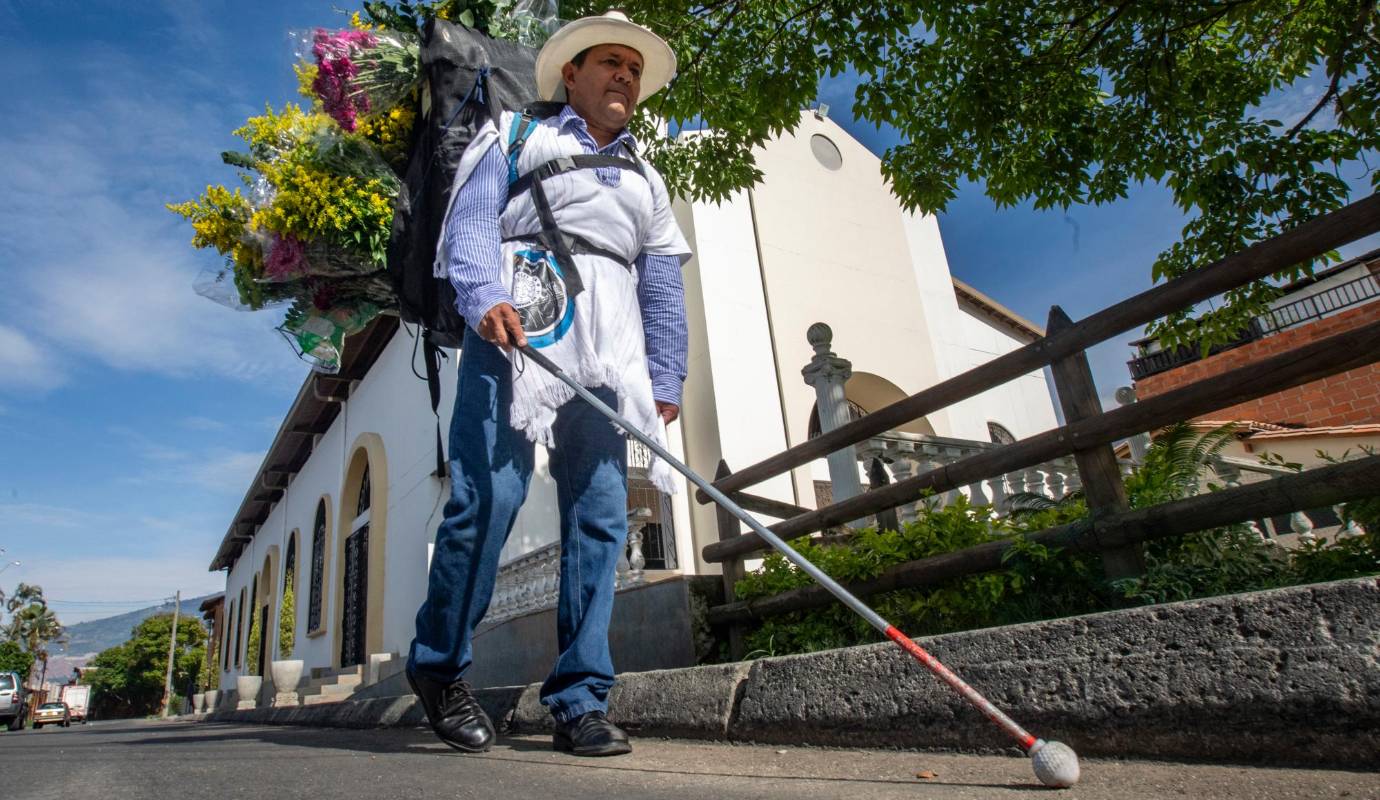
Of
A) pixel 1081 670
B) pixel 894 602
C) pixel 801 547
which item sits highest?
pixel 801 547

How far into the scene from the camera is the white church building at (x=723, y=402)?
29.1ft

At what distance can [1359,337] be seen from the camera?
71.4 inches

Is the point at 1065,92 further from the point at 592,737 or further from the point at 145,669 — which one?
the point at 145,669

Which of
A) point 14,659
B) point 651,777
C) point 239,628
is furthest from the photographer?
point 14,659

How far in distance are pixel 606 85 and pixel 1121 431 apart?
1.95m

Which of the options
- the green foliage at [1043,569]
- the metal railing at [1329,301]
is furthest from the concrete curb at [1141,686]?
the metal railing at [1329,301]

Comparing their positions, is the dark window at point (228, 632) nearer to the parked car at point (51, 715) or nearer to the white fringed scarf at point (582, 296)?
the parked car at point (51, 715)

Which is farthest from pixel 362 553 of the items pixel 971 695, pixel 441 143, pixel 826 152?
pixel 971 695

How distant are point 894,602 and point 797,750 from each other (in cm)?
101

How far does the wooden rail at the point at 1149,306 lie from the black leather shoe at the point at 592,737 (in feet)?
4.47

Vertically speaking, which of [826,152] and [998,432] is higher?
[826,152]

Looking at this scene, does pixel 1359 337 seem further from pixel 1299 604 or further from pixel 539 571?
pixel 539 571

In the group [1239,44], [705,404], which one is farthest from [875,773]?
[705,404]

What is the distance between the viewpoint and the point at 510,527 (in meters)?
2.40
